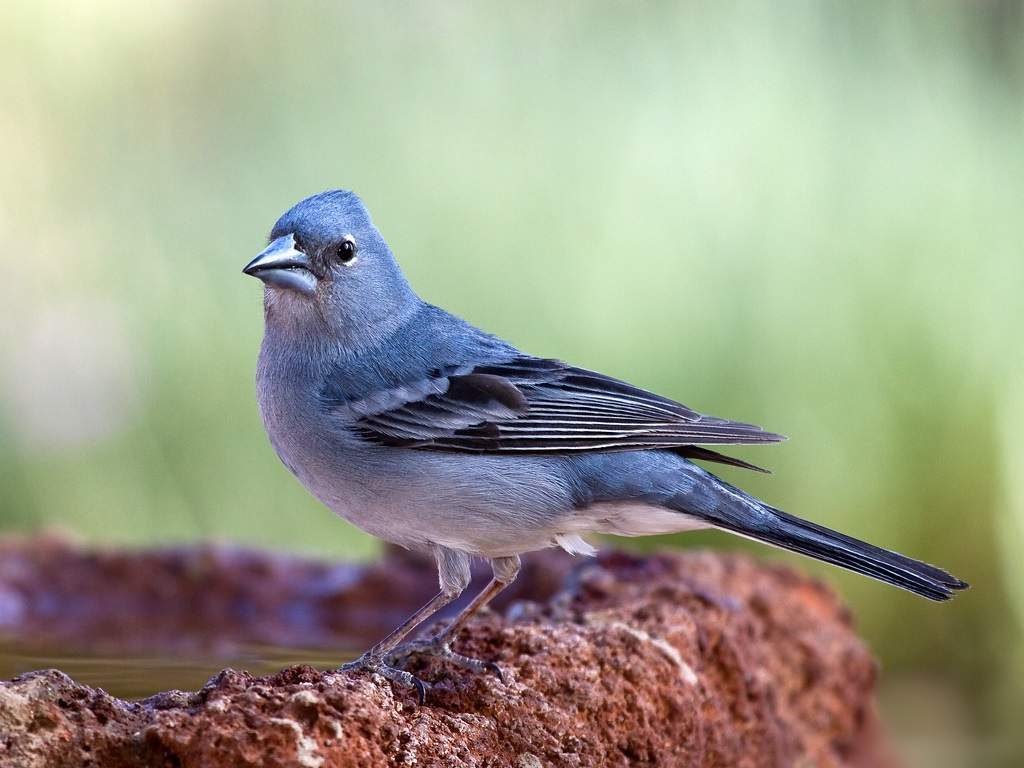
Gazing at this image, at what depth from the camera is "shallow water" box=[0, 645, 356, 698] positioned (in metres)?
3.75

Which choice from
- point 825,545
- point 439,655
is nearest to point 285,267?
point 439,655

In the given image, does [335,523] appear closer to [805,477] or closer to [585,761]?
[805,477]

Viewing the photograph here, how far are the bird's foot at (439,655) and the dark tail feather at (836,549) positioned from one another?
0.75 metres

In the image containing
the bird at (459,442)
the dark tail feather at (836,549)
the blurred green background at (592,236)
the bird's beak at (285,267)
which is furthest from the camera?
the blurred green background at (592,236)

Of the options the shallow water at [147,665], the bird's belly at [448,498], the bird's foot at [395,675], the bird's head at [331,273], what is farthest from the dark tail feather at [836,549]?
the shallow water at [147,665]

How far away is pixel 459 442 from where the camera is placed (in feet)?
11.5

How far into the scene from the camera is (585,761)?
2.85 metres

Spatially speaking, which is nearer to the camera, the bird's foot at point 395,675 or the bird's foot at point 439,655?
the bird's foot at point 395,675

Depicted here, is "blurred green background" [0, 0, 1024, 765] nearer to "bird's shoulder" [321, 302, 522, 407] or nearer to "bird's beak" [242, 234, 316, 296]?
"bird's shoulder" [321, 302, 522, 407]

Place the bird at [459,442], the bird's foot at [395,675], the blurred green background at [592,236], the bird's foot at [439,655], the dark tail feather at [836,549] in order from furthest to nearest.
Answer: the blurred green background at [592,236], the bird at [459,442], the dark tail feather at [836,549], the bird's foot at [439,655], the bird's foot at [395,675]

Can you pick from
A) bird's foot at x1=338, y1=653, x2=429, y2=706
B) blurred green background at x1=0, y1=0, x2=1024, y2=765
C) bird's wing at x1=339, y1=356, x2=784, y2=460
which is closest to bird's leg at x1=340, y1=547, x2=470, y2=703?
bird's foot at x1=338, y1=653, x2=429, y2=706

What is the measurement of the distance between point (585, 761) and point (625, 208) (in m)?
4.85

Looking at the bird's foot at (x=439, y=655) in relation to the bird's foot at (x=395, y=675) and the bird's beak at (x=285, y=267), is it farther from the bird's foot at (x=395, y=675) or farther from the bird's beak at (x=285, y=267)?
the bird's beak at (x=285, y=267)

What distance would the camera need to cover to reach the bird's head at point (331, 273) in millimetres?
3646
